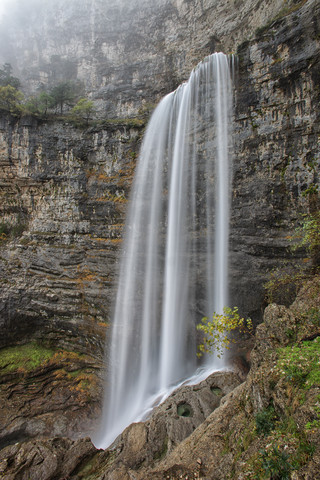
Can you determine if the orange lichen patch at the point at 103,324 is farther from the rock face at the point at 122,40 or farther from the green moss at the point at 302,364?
the rock face at the point at 122,40

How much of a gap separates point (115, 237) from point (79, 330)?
215 inches

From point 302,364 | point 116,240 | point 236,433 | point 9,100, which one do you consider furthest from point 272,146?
point 9,100

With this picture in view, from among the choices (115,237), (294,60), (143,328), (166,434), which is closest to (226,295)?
(143,328)

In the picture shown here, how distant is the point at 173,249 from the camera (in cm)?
1259

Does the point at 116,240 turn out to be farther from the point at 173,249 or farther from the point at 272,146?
the point at 272,146

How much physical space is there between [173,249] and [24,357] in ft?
31.5

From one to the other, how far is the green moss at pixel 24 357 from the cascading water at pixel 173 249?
3.60 meters

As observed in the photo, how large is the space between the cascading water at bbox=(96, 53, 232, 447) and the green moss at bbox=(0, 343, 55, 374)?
3602 mm

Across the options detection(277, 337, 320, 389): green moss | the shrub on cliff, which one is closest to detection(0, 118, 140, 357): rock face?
the shrub on cliff

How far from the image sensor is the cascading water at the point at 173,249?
11.3 m

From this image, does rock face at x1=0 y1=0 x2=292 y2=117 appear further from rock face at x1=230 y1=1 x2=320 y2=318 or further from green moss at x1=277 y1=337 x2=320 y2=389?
green moss at x1=277 y1=337 x2=320 y2=389

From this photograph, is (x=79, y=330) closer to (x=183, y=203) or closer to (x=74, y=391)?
(x=74, y=391)

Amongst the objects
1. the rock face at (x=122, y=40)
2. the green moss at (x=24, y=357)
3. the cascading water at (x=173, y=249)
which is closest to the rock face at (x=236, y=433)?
the cascading water at (x=173, y=249)

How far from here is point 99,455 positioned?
6.50 m
